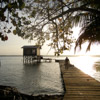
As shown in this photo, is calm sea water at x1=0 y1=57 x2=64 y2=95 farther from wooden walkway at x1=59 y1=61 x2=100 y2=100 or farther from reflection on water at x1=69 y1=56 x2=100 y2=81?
reflection on water at x1=69 y1=56 x2=100 y2=81

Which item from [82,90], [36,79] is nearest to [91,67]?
[36,79]

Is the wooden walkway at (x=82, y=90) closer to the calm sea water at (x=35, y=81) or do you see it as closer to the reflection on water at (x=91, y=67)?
the calm sea water at (x=35, y=81)

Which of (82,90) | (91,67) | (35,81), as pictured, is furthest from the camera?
(91,67)

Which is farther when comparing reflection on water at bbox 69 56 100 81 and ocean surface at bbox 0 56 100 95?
reflection on water at bbox 69 56 100 81

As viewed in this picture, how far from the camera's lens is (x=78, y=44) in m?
4.52

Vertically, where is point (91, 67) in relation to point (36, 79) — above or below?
below

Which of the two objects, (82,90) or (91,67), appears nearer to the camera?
(82,90)

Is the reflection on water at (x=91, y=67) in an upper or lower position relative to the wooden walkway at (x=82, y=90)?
lower

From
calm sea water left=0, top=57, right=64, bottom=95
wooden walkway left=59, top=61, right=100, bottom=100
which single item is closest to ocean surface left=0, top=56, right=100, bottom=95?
calm sea water left=0, top=57, right=64, bottom=95

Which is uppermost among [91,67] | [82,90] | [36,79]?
[82,90]

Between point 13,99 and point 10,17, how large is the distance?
367 centimetres

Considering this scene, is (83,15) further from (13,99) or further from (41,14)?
(13,99)

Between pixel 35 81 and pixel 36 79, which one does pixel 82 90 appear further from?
pixel 36 79

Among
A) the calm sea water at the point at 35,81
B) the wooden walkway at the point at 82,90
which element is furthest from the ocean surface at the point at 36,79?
the wooden walkway at the point at 82,90
